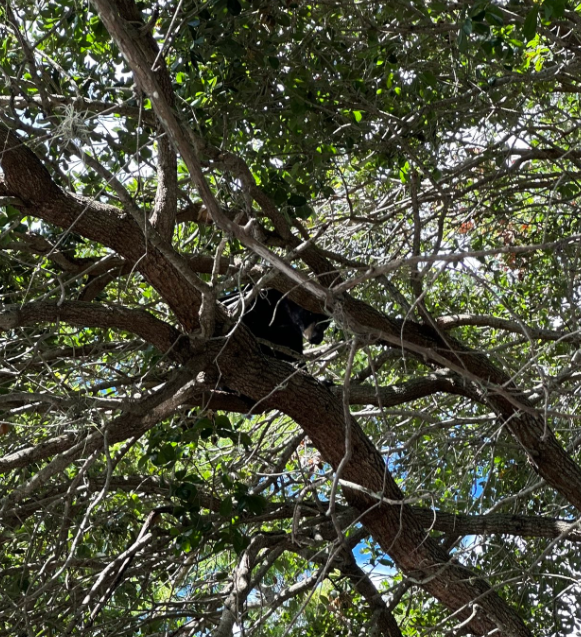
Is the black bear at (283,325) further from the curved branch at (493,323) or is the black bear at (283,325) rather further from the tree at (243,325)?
the curved branch at (493,323)

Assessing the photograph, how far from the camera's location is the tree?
9.30ft

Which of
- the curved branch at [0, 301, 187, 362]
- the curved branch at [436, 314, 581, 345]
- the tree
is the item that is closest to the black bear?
the tree

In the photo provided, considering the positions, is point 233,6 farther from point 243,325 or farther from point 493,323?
point 493,323

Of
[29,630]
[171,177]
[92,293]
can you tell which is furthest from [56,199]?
[29,630]

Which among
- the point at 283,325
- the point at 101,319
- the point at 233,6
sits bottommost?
the point at 101,319

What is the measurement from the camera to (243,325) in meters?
3.16

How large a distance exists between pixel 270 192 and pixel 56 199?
0.85 metres

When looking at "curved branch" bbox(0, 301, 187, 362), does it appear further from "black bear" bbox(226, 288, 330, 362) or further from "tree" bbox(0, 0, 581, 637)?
"black bear" bbox(226, 288, 330, 362)

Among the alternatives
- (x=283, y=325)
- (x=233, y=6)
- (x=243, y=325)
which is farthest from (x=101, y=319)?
(x=283, y=325)

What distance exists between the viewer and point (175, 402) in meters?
2.90

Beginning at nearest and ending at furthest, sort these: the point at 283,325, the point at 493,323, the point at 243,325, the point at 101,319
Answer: the point at 101,319 < the point at 243,325 < the point at 493,323 < the point at 283,325

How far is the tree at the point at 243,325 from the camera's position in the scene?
2.84 meters

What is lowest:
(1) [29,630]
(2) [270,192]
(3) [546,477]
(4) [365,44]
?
(1) [29,630]

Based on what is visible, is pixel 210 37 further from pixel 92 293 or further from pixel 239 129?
pixel 92 293
